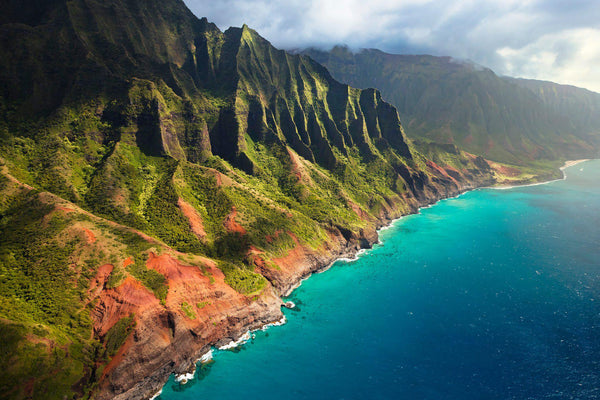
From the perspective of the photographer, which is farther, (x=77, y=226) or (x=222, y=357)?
(x=77, y=226)

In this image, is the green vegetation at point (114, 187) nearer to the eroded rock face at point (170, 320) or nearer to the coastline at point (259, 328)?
the eroded rock face at point (170, 320)

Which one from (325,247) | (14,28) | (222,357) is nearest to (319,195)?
(325,247)

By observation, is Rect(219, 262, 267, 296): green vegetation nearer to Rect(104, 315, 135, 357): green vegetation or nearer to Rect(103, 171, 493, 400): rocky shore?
Rect(103, 171, 493, 400): rocky shore

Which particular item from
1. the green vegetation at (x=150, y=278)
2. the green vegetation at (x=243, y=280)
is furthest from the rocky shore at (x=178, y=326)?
the green vegetation at (x=243, y=280)

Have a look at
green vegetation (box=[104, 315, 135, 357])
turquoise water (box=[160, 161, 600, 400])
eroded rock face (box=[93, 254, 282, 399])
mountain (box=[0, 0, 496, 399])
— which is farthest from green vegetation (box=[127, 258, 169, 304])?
turquoise water (box=[160, 161, 600, 400])

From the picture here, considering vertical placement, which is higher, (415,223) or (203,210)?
(203,210)

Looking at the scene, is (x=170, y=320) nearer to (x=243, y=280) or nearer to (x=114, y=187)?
(x=243, y=280)

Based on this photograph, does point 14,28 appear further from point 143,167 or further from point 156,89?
point 143,167
